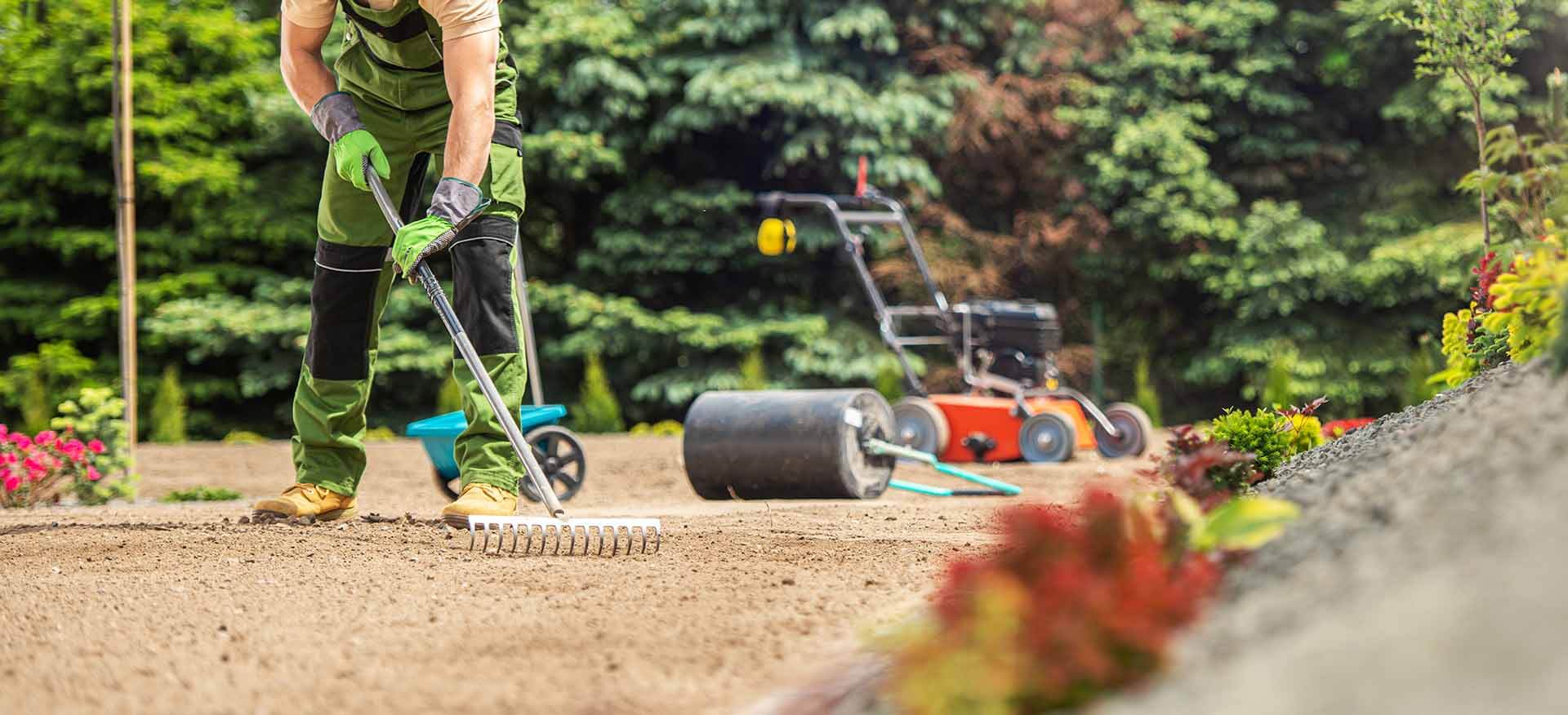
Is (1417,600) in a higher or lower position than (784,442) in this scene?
higher

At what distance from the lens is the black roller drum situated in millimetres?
5676

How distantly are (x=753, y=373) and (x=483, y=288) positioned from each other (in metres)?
7.76

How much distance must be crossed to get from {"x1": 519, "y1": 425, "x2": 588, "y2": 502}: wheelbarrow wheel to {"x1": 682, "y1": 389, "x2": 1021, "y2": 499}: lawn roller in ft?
1.55

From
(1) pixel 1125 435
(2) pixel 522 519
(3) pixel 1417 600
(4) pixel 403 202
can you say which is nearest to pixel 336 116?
(4) pixel 403 202

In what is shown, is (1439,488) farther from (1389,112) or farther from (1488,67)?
(1389,112)

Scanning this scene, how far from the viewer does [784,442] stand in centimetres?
570

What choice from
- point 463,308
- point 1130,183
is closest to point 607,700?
point 463,308

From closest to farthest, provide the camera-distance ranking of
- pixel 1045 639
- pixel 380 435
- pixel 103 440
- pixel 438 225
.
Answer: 1. pixel 1045 639
2. pixel 438 225
3. pixel 103 440
4. pixel 380 435

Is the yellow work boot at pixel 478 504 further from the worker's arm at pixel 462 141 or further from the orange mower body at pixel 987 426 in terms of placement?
the orange mower body at pixel 987 426

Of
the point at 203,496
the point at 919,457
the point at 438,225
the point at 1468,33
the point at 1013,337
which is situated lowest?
the point at 203,496

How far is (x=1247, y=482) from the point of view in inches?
142

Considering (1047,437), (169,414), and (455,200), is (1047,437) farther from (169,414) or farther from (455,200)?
(169,414)

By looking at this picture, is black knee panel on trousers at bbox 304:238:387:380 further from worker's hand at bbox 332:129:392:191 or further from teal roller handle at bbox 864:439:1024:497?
teal roller handle at bbox 864:439:1024:497

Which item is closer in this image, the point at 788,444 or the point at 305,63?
the point at 305,63
